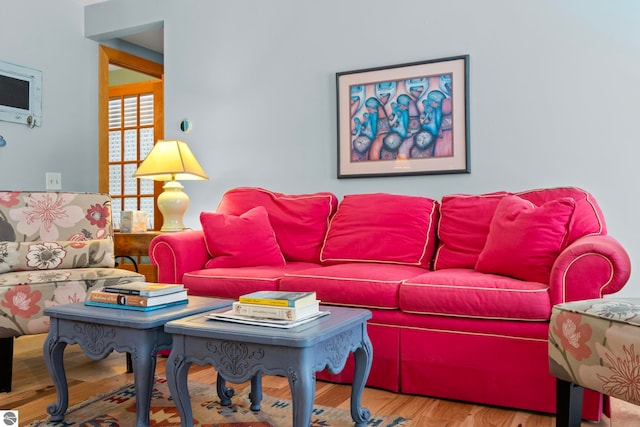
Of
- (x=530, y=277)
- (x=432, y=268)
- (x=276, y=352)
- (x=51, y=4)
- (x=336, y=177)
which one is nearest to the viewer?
(x=276, y=352)

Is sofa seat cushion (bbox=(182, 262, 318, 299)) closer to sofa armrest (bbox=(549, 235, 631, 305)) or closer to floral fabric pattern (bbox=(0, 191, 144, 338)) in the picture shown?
floral fabric pattern (bbox=(0, 191, 144, 338))

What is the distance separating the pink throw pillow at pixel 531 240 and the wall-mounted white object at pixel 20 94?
3200 mm

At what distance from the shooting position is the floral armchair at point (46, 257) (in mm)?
2336

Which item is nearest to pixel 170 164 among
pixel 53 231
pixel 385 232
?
pixel 53 231

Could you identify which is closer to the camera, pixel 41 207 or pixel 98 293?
pixel 98 293

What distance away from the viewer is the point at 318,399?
2.17 metres

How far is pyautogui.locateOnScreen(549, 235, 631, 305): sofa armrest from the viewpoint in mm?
1880

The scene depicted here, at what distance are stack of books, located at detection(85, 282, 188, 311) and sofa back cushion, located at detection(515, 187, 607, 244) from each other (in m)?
1.56

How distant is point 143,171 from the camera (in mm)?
3402

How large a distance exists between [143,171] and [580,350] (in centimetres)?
268

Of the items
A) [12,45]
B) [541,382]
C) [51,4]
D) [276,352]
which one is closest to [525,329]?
[541,382]

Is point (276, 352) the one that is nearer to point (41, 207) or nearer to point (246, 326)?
point (246, 326)

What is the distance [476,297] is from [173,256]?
58.5 inches

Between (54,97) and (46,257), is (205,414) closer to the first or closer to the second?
(46,257)
